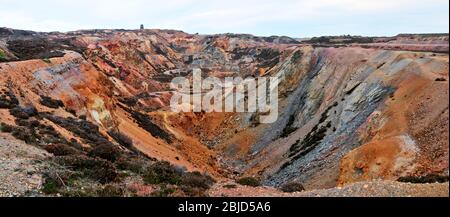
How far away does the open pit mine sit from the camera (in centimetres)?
1962

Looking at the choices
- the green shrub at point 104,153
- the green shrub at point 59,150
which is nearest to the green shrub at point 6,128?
the green shrub at point 59,150

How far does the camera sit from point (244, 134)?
202ft

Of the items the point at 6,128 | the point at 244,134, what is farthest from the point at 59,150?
the point at 244,134

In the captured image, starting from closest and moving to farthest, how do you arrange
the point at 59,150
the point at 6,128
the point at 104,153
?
the point at 59,150 < the point at 104,153 < the point at 6,128

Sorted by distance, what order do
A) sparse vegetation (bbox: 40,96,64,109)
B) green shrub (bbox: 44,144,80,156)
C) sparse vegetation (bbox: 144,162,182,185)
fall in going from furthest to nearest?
sparse vegetation (bbox: 40,96,64,109)
green shrub (bbox: 44,144,80,156)
sparse vegetation (bbox: 144,162,182,185)

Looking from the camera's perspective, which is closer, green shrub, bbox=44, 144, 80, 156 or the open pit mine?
the open pit mine

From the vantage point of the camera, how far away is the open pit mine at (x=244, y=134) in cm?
1962

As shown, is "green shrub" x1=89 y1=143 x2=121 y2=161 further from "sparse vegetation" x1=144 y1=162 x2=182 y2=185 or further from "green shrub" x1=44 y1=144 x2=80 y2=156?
"sparse vegetation" x1=144 y1=162 x2=182 y2=185

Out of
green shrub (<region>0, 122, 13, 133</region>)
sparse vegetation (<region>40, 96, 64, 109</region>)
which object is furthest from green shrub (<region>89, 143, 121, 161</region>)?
sparse vegetation (<region>40, 96, 64, 109</region>)

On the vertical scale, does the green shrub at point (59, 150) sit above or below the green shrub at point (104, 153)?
above

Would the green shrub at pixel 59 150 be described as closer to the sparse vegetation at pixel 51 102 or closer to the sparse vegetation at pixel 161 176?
the sparse vegetation at pixel 161 176

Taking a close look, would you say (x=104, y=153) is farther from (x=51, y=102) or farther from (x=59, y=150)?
(x=51, y=102)

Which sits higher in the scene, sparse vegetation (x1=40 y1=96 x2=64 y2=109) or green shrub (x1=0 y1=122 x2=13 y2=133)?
green shrub (x1=0 y1=122 x2=13 y2=133)
